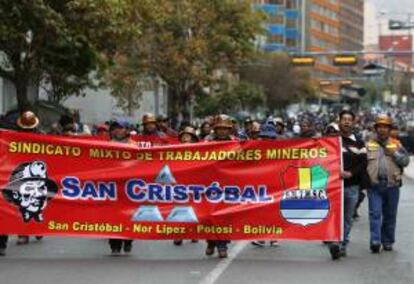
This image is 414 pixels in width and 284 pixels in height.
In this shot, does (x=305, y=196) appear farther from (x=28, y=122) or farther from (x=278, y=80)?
(x=278, y=80)

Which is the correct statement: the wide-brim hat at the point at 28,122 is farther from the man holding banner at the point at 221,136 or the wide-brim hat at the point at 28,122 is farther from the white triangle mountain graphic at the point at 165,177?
the man holding banner at the point at 221,136

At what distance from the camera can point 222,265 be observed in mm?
11039

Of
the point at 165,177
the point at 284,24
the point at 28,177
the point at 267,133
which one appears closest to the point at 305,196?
the point at 165,177

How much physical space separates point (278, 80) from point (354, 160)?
301 ft

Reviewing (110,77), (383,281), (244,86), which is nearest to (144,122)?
(383,281)

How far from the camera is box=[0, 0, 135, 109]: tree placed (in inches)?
850

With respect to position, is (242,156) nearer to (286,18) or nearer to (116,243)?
(116,243)

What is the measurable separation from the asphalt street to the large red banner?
1.18 ft

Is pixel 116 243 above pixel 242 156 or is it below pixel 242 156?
below

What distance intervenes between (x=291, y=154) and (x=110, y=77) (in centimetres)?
3389

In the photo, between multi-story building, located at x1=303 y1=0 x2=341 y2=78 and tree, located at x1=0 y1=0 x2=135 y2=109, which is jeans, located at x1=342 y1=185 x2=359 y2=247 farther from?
multi-story building, located at x1=303 y1=0 x2=341 y2=78

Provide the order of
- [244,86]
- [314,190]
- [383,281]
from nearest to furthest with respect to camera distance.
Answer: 1. [383,281]
2. [314,190]
3. [244,86]

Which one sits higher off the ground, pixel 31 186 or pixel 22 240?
pixel 31 186

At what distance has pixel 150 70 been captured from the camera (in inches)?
1852
